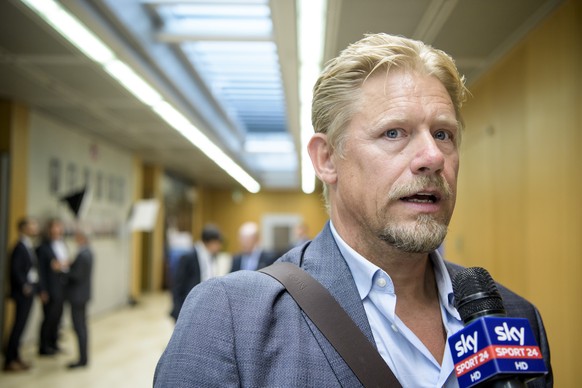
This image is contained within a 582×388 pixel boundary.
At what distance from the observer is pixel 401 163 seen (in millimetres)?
1156

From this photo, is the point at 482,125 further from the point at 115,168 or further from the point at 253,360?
the point at 115,168

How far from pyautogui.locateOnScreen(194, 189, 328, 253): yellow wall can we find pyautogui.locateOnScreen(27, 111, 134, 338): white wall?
729 centimetres

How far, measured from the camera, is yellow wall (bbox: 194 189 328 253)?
702 inches

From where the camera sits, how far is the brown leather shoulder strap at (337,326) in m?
0.98

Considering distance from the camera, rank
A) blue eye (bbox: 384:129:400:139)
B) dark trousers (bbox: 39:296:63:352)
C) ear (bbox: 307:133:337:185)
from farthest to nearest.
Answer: dark trousers (bbox: 39:296:63:352), ear (bbox: 307:133:337:185), blue eye (bbox: 384:129:400:139)

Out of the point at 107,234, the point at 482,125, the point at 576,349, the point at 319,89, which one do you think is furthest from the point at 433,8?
the point at 107,234

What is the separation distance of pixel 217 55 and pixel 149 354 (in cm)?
361

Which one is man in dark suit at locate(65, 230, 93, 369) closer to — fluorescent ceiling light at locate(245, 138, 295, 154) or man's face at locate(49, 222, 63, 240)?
man's face at locate(49, 222, 63, 240)

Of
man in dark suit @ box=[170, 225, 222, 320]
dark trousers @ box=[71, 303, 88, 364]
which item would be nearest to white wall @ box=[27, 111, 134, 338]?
dark trousers @ box=[71, 303, 88, 364]

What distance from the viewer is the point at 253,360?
3.20 ft

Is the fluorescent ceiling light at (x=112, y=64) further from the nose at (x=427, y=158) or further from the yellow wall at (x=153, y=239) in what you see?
the yellow wall at (x=153, y=239)

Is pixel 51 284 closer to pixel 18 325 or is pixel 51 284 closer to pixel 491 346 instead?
pixel 18 325

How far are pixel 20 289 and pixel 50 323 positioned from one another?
2.58 ft

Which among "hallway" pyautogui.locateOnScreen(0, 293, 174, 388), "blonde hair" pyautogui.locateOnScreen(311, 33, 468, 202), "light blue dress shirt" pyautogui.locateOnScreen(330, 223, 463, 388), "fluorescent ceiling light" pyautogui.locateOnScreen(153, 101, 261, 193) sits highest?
"fluorescent ceiling light" pyautogui.locateOnScreen(153, 101, 261, 193)
